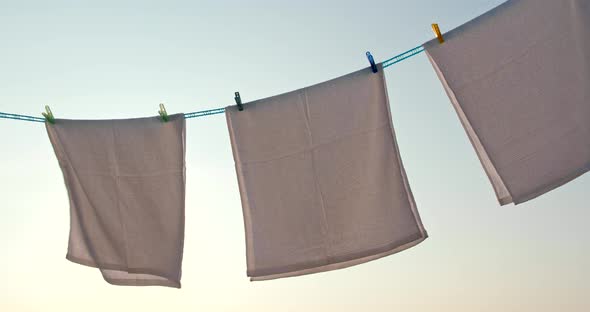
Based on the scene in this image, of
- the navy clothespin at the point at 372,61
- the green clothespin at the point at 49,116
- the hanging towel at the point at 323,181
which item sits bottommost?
the hanging towel at the point at 323,181

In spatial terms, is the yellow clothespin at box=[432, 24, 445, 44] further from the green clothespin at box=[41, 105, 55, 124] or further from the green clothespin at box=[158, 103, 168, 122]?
the green clothespin at box=[41, 105, 55, 124]

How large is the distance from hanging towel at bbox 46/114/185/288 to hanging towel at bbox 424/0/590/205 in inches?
58.3

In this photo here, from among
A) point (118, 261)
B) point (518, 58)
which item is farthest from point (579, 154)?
point (118, 261)

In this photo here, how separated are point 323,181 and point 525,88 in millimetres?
1046

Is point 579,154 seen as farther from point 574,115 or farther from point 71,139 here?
point 71,139

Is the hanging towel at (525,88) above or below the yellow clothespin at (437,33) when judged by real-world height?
below

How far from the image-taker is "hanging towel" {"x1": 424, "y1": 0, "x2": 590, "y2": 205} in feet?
10.6

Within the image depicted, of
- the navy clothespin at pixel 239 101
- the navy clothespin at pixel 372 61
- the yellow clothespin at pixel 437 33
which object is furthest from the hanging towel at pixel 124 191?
the yellow clothespin at pixel 437 33

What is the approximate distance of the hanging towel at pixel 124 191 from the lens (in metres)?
3.72

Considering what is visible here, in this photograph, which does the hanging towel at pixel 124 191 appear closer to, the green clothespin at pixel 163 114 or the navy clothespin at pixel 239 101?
the green clothespin at pixel 163 114

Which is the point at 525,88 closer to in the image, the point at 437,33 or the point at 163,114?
the point at 437,33

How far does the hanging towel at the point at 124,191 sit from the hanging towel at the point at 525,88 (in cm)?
148

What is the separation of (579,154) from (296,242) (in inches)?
54.3

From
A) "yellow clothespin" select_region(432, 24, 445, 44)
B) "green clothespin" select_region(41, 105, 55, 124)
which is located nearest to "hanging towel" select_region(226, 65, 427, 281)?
"yellow clothespin" select_region(432, 24, 445, 44)
